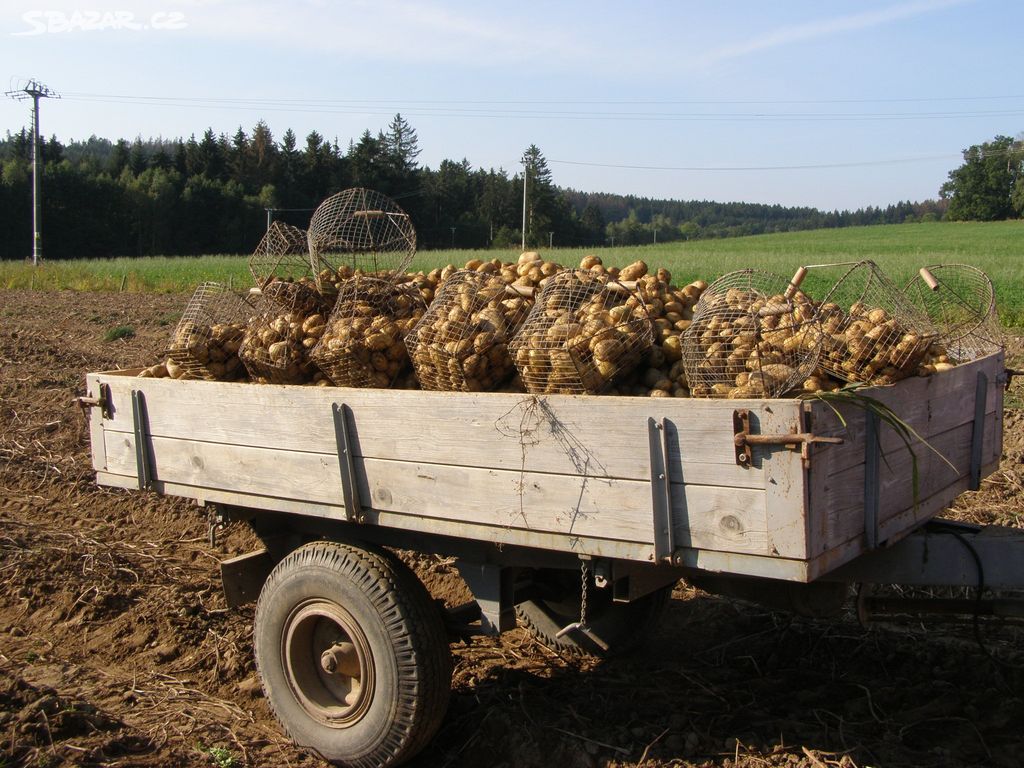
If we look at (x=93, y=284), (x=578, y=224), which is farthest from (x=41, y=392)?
(x=578, y=224)

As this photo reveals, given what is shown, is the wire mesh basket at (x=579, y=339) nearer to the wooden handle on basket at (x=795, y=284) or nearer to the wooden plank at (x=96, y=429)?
the wooden handle on basket at (x=795, y=284)

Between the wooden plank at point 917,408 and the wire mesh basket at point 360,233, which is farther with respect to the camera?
the wire mesh basket at point 360,233

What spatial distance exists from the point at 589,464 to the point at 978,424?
5.30ft

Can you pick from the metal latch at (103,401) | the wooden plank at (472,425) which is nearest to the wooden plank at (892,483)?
the wooden plank at (472,425)

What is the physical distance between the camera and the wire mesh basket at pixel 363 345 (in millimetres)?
3754

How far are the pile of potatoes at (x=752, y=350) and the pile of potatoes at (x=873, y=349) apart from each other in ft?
0.28

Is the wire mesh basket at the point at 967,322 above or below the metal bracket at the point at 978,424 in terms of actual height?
above

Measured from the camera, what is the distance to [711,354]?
3.01 meters

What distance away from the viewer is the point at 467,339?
345 centimetres

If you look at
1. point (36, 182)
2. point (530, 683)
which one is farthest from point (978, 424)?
point (36, 182)

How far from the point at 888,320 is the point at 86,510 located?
245 inches

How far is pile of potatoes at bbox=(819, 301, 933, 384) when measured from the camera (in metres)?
3.02

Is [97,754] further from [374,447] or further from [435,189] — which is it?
[435,189]

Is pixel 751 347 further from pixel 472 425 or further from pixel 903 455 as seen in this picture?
Result: pixel 472 425
